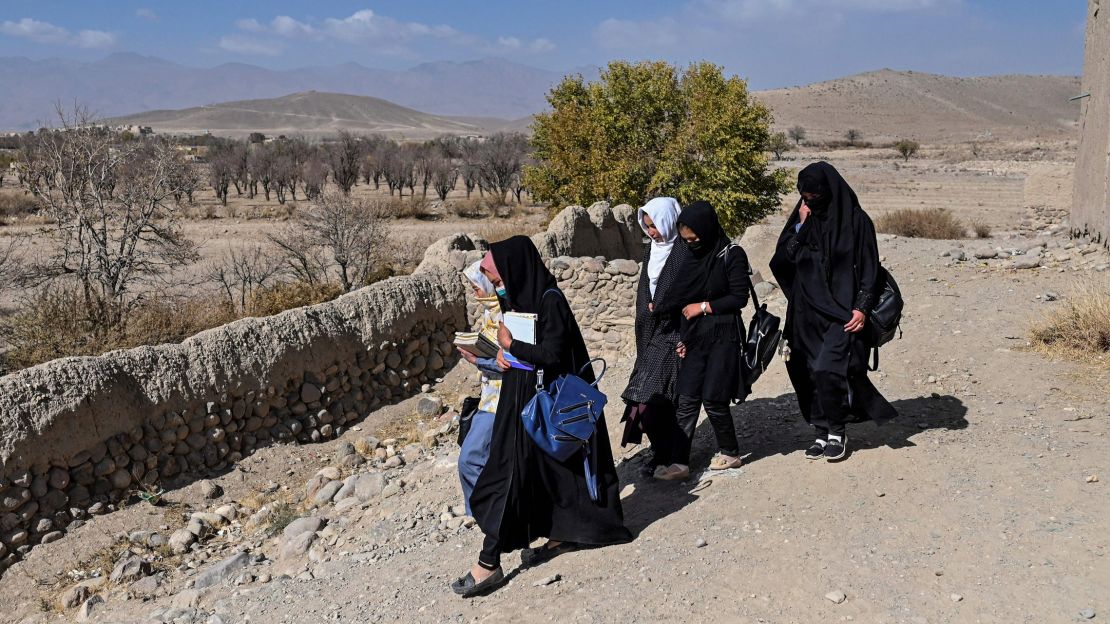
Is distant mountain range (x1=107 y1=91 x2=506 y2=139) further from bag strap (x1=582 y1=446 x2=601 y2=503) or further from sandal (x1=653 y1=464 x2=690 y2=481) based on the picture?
bag strap (x1=582 y1=446 x2=601 y2=503)

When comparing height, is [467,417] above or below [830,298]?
below

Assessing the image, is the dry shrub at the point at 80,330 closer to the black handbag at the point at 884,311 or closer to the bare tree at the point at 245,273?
the bare tree at the point at 245,273

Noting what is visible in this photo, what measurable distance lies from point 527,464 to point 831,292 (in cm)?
186

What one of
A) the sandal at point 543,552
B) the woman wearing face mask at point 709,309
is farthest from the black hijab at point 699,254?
the sandal at point 543,552

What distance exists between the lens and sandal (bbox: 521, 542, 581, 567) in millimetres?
4219

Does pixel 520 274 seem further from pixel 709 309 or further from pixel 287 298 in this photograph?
pixel 287 298

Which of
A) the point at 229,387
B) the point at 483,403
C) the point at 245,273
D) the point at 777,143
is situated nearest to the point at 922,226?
the point at 777,143

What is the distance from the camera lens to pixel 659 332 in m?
4.78

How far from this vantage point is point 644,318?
480 cm

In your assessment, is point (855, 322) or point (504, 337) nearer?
point (504, 337)

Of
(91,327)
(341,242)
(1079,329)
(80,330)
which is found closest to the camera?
(1079,329)

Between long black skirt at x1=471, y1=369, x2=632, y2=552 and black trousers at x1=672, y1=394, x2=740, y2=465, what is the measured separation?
69 cm

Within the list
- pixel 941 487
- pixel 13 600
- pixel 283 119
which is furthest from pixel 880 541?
pixel 283 119

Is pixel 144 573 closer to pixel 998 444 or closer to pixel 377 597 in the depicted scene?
pixel 377 597
